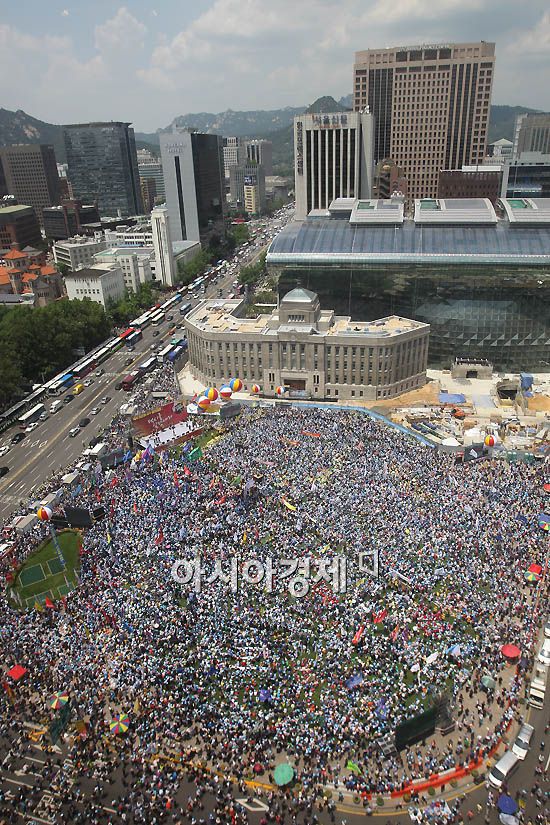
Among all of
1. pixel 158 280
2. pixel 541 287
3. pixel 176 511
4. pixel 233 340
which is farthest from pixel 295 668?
pixel 158 280

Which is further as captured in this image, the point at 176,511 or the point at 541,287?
the point at 541,287

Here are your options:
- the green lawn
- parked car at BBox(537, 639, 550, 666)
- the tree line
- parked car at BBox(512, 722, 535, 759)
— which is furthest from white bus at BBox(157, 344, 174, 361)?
parked car at BBox(512, 722, 535, 759)

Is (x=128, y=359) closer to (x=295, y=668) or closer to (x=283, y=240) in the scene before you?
(x=283, y=240)

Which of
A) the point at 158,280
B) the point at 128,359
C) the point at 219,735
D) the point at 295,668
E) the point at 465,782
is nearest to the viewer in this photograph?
the point at 465,782

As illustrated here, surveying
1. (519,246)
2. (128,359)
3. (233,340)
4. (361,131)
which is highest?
(361,131)

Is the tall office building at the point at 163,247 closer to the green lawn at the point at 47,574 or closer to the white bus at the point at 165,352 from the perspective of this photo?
the white bus at the point at 165,352

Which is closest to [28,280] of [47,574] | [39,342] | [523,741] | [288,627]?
[39,342]

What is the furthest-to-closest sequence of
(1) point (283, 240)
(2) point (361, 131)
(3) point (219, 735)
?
(2) point (361, 131) < (1) point (283, 240) < (3) point (219, 735)

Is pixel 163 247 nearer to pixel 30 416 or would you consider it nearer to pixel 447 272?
pixel 30 416
